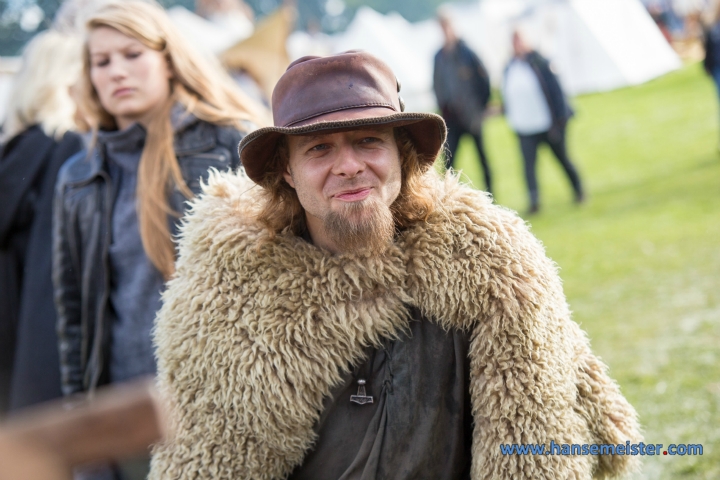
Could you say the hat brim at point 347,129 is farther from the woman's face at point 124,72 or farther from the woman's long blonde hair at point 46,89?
the woman's long blonde hair at point 46,89

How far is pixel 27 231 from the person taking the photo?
3584 mm

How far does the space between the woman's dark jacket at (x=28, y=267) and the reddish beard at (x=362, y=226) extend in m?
1.76

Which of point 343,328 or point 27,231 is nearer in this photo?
point 343,328

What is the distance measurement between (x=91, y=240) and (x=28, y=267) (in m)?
0.73

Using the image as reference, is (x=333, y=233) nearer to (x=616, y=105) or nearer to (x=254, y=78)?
(x=254, y=78)

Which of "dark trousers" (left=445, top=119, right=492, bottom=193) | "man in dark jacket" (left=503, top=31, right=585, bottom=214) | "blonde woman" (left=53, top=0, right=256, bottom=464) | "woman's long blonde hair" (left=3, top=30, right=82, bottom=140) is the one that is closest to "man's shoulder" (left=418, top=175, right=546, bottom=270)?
"blonde woman" (left=53, top=0, right=256, bottom=464)

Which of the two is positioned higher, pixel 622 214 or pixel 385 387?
pixel 622 214

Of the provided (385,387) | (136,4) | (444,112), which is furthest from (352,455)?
(444,112)

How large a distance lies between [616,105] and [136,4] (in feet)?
52.1

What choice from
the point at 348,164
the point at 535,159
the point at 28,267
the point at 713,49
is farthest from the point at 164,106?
the point at 713,49

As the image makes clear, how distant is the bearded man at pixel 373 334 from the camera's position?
2.04 meters

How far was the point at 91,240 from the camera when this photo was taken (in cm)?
289

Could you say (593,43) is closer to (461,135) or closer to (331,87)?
(461,135)

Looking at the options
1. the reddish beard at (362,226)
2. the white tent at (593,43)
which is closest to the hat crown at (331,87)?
the reddish beard at (362,226)
